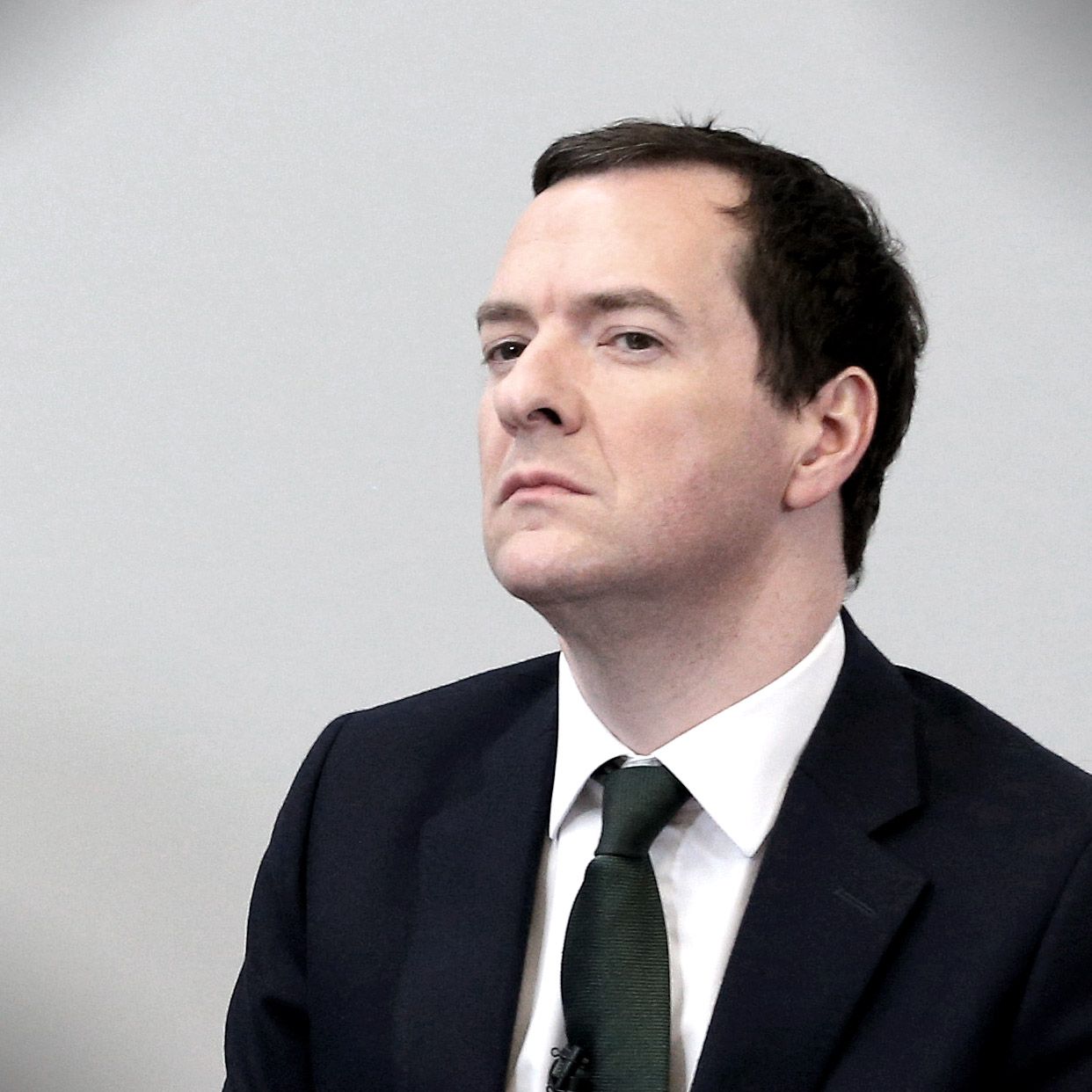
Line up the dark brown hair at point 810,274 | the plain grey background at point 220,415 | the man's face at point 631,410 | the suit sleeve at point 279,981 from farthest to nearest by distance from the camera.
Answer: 1. the plain grey background at point 220,415
2. the suit sleeve at point 279,981
3. the dark brown hair at point 810,274
4. the man's face at point 631,410

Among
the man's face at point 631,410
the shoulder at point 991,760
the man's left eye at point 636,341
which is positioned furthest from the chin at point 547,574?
the shoulder at point 991,760

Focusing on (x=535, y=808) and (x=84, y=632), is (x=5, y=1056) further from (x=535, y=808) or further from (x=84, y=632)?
(x=535, y=808)

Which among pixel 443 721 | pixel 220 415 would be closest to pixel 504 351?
pixel 443 721

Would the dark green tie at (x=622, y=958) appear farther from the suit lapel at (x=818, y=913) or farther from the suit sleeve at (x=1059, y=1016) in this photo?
the suit sleeve at (x=1059, y=1016)

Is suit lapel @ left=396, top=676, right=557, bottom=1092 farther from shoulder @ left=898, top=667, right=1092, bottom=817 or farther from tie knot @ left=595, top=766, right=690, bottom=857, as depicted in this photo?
shoulder @ left=898, top=667, right=1092, bottom=817

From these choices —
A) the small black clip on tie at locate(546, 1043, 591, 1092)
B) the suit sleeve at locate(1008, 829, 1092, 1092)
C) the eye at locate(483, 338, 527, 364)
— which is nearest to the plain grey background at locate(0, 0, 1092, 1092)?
the eye at locate(483, 338, 527, 364)

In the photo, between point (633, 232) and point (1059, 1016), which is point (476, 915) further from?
point (633, 232)

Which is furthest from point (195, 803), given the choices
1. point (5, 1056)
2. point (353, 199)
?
point (353, 199)

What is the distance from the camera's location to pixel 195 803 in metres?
2.98

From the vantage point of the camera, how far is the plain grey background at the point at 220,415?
2.93m

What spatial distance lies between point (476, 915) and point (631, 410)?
1.79 ft

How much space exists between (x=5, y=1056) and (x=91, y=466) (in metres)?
0.96

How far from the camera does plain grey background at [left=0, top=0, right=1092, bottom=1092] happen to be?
293 centimetres

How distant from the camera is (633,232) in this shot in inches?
74.1
